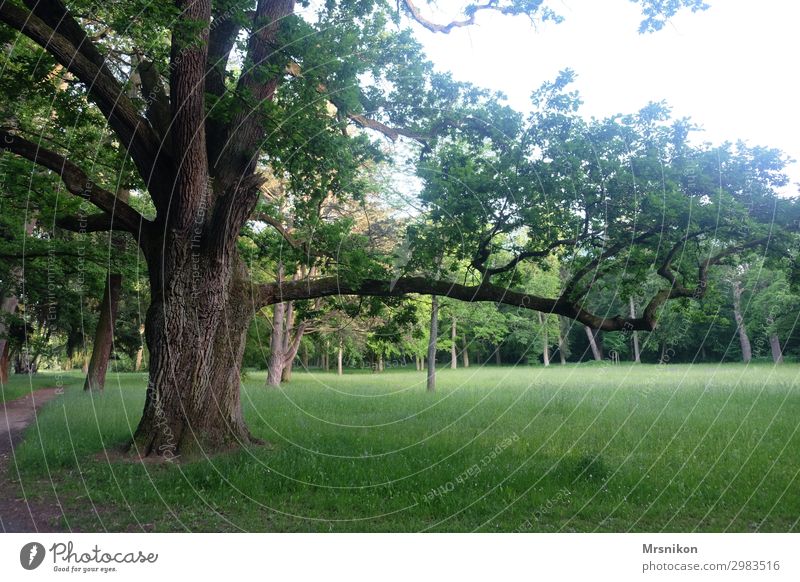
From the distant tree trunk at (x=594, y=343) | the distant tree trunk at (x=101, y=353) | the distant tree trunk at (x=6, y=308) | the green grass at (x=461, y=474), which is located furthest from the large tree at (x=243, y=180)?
the distant tree trunk at (x=6, y=308)

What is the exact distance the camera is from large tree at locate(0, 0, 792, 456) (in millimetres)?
9977

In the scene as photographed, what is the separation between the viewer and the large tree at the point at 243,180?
998 cm

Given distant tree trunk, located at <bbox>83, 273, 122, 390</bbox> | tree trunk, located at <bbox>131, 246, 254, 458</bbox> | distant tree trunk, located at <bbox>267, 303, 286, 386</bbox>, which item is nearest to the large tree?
tree trunk, located at <bbox>131, 246, 254, 458</bbox>

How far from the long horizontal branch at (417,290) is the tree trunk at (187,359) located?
1242mm

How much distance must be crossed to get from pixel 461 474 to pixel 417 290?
4.14 m

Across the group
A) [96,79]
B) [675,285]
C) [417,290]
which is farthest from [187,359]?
[675,285]

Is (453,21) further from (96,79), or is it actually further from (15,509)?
(15,509)

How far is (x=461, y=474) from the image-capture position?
8.48 m

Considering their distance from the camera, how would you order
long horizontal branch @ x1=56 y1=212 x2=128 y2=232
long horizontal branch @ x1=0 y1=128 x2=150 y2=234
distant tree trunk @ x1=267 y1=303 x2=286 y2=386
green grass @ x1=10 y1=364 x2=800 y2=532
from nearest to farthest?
green grass @ x1=10 y1=364 x2=800 y2=532 → long horizontal branch @ x1=0 y1=128 x2=150 y2=234 → long horizontal branch @ x1=56 y1=212 x2=128 y2=232 → distant tree trunk @ x1=267 y1=303 x2=286 y2=386

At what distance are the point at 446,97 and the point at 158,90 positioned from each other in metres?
5.68

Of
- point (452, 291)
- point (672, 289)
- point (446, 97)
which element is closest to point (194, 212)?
point (452, 291)

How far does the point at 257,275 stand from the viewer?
86.5 feet

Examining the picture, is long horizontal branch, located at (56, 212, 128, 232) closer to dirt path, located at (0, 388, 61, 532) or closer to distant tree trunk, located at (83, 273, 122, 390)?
dirt path, located at (0, 388, 61, 532)

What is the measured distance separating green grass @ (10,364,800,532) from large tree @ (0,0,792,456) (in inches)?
68.1
